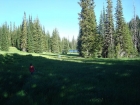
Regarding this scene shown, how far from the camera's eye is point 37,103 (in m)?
8.55

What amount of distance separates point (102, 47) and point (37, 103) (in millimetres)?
52752

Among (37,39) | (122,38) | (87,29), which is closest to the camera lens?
(87,29)

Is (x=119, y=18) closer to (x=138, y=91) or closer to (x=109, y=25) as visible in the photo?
(x=109, y=25)

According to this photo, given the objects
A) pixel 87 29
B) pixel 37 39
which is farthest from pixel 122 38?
pixel 37 39

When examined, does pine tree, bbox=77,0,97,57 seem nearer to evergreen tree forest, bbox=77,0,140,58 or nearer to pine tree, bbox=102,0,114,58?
evergreen tree forest, bbox=77,0,140,58

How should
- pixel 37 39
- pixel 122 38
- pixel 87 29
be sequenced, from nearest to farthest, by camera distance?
pixel 87 29
pixel 122 38
pixel 37 39

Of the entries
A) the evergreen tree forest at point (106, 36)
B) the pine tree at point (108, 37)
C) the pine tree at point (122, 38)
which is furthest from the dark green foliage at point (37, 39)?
the pine tree at point (122, 38)

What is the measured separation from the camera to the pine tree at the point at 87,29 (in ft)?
169

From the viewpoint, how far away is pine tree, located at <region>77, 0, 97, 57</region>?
51431 mm

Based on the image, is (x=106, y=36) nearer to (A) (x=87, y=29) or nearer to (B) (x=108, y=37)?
(B) (x=108, y=37)

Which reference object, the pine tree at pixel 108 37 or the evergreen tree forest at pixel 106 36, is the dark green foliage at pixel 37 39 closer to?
the evergreen tree forest at pixel 106 36

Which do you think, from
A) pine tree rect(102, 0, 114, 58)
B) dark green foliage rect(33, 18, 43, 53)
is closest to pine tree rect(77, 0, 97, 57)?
pine tree rect(102, 0, 114, 58)

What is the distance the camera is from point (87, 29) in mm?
52594

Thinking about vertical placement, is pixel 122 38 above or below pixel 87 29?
below
